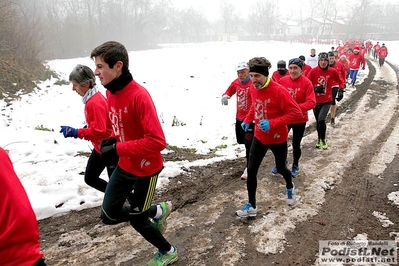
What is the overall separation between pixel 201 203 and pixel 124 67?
281 cm

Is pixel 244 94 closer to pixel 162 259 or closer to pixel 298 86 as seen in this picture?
pixel 298 86

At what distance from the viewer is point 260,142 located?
164 inches

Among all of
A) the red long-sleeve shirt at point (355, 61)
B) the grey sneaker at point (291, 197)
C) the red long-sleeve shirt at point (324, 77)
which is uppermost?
the red long-sleeve shirt at point (324, 77)

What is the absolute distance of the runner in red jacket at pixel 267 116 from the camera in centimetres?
388

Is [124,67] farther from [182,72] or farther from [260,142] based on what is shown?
[182,72]

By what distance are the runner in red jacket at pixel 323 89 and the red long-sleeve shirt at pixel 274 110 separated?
3.24 meters

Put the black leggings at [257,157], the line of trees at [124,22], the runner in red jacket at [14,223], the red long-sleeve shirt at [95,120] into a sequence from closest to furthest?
the runner in red jacket at [14,223] < the red long-sleeve shirt at [95,120] < the black leggings at [257,157] < the line of trees at [124,22]

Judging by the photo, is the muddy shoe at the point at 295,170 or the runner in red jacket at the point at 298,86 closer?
the runner in red jacket at the point at 298,86

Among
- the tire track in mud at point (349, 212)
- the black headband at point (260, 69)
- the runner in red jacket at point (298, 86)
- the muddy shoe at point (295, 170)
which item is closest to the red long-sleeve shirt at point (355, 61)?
the tire track in mud at point (349, 212)

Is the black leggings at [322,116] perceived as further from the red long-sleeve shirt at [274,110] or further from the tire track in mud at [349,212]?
the red long-sleeve shirt at [274,110]

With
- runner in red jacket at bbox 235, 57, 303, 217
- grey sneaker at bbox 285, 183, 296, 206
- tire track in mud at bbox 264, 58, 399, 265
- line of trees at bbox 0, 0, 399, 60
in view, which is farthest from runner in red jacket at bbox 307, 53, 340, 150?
line of trees at bbox 0, 0, 399, 60

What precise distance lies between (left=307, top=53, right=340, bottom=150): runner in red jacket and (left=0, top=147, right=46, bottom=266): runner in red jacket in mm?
6440

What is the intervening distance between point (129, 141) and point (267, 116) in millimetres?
2168

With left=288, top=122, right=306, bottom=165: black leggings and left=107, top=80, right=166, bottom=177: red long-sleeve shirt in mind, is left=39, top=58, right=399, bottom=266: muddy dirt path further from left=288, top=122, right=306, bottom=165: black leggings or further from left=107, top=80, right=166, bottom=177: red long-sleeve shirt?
left=107, top=80, right=166, bottom=177: red long-sleeve shirt
